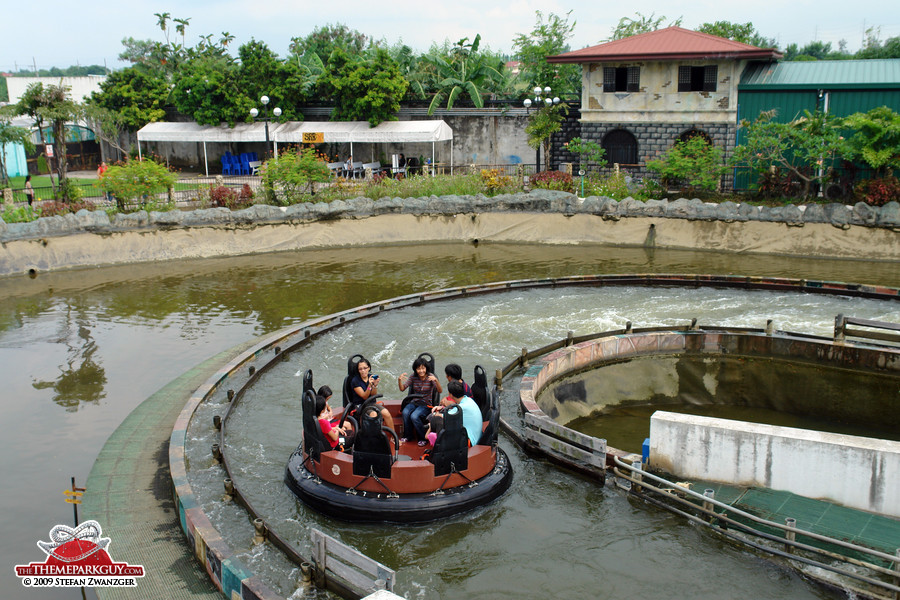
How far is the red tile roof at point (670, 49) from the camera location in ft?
103

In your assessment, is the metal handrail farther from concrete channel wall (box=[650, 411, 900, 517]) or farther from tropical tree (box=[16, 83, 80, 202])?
tropical tree (box=[16, 83, 80, 202])

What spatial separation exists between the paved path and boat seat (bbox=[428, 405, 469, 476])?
112 inches

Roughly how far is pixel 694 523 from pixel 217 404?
7.65m

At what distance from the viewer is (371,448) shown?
929cm

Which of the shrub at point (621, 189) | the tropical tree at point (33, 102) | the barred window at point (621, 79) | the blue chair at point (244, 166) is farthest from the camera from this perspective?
the blue chair at point (244, 166)

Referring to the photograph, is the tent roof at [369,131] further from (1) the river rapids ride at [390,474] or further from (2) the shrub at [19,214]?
(1) the river rapids ride at [390,474]

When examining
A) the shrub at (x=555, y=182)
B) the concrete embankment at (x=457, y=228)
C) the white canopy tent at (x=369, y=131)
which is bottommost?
the concrete embankment at (x=457, y=228)

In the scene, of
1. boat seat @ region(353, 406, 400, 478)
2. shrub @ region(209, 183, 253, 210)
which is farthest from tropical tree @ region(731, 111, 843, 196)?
boat seat @ region(353, 406, 400, 478)

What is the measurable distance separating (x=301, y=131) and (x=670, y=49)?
59.1 ft

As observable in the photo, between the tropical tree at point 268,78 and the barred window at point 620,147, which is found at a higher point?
the tropical tree at point 268,78

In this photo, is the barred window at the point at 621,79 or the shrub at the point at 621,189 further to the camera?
the barred window at the point at 621,79

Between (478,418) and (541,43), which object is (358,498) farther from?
(541,43)

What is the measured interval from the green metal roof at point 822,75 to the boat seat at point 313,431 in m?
27.9

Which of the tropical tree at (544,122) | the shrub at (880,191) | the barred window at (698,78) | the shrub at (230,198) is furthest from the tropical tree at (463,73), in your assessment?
the shrub at (880,191)
